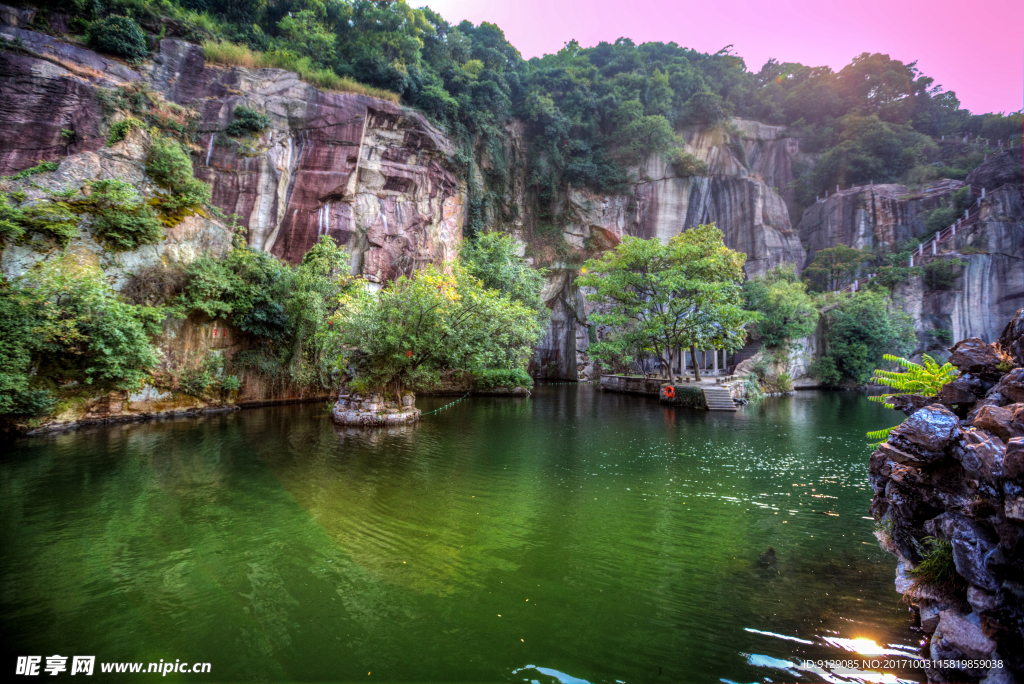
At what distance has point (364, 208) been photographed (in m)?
20.5

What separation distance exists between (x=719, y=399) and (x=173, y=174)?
20696 mm

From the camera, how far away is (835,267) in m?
29.6

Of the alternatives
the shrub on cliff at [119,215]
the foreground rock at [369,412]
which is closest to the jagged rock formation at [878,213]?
the foreground rock at [369,412]

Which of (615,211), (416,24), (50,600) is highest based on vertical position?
(416,24)

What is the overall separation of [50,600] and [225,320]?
13.1 m

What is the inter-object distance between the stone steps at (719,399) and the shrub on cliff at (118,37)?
26078 mm

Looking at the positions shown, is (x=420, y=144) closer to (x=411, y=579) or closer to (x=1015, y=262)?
(x=411, y=579)

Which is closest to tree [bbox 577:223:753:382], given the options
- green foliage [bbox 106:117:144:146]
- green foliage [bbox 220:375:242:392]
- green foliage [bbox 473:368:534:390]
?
green foliage [bbox 473:368:534:390]

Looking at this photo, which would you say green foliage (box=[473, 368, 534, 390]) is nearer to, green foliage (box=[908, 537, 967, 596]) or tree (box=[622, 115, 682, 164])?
green foliage (box=[908, 537, 967, 596])

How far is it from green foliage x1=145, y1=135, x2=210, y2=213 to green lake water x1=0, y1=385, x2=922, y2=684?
346 inches

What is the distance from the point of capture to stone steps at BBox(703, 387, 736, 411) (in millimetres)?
15703

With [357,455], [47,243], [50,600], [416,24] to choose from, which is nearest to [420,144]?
[416,24]

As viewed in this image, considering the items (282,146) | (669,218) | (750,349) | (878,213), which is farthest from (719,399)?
(878,213)

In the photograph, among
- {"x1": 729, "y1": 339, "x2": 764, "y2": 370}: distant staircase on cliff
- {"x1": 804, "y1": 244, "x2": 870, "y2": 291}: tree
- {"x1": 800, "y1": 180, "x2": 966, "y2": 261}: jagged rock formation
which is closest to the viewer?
{"x1": 729, "y1": 339, "x2": 764, "y2": 370}: distant staircase on cliff
